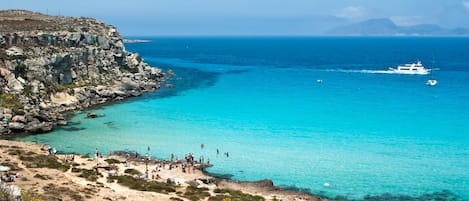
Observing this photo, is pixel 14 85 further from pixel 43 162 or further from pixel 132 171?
pixel 132 171

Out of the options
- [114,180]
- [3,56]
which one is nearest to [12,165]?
[114,180]

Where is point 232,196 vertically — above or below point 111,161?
below

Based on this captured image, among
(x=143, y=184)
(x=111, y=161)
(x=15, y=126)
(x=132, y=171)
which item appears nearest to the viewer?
(x=143, y=184)

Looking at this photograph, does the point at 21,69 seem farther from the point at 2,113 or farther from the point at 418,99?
the point at 418,99

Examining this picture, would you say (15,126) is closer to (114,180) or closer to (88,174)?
(88,174)

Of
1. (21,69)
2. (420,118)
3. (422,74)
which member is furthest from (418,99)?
(21,69)

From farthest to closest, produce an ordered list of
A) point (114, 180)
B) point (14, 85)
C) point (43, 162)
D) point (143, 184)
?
point (14, 85) < point (43, 162) < point (114, 180) < point (143, 184)

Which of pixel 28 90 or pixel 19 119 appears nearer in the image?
pixel 19 119

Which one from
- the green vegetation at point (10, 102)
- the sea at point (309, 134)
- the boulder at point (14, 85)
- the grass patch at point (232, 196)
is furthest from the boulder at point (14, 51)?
the grass patch at point (232, 196)

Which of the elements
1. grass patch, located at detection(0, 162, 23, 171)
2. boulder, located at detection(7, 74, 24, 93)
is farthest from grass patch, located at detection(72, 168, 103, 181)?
boulder, located at detection(7, 74, 24, 93)

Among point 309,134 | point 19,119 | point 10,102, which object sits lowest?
A: point 309,134
